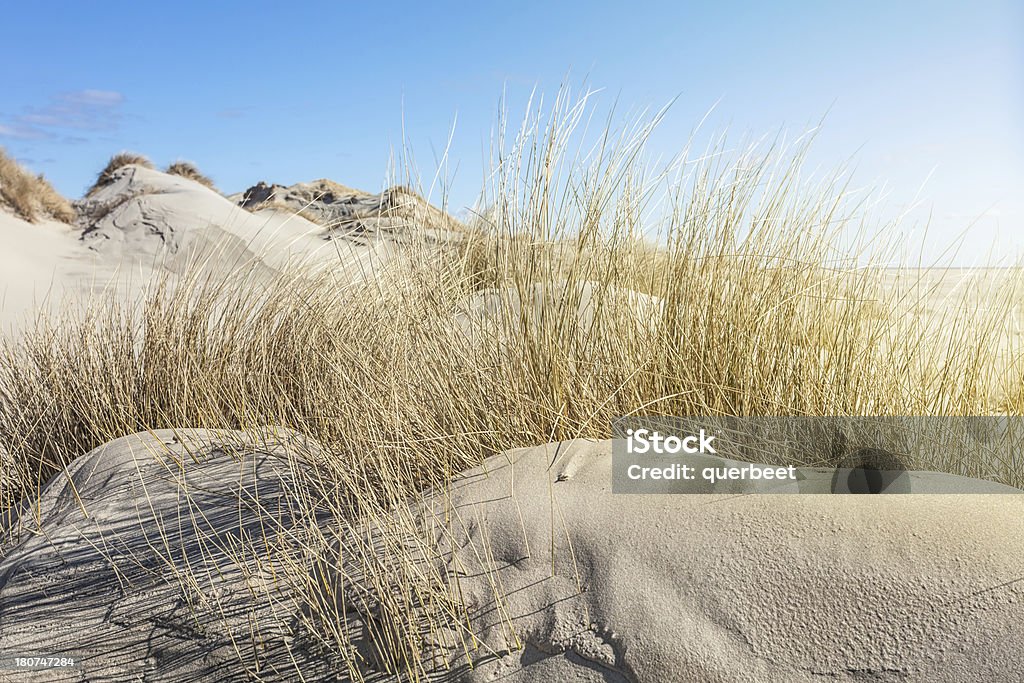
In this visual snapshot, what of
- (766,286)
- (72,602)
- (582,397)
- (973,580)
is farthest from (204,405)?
(973,580)

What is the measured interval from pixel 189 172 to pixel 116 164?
134 cm

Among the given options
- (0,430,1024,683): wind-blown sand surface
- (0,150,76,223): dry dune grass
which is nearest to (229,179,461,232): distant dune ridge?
(0,430,1024,683): wind-blown sand surface

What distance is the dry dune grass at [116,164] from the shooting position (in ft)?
43.3

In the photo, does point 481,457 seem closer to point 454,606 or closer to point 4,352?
point 454,606

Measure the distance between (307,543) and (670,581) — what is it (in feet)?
3.17

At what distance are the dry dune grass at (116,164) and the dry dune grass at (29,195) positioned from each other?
224cm

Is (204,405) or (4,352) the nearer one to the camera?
(204,405)

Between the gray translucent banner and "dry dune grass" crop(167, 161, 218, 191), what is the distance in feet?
45.6

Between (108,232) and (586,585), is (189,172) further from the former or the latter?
(586,585)

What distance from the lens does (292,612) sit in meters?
2.06

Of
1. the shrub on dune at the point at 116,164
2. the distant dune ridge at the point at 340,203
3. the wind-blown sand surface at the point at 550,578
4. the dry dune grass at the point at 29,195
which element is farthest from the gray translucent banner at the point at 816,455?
the shrub on dune at the point at 116,164

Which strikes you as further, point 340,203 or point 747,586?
point 340,203

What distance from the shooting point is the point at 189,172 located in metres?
14.7

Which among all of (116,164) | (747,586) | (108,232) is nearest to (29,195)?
(108,232)
